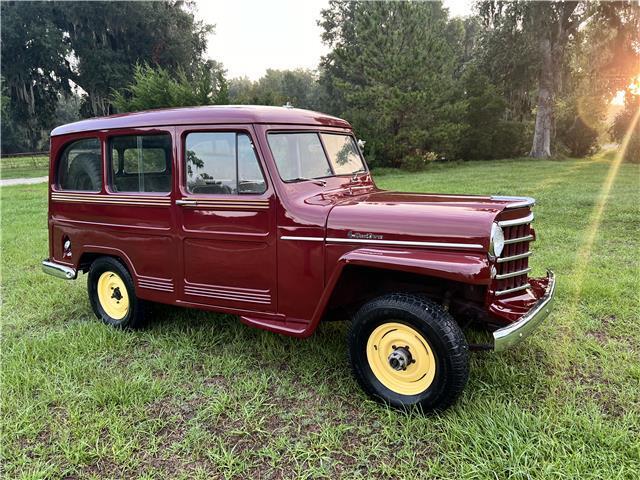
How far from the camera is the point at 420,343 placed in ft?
9.54

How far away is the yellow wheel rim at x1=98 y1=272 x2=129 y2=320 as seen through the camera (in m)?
4.43

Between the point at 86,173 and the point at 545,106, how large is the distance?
27.0m

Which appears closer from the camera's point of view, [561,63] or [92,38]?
[561,63]

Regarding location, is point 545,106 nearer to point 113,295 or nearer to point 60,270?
point 113,295

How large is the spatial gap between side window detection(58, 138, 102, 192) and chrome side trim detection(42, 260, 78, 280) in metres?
0.82

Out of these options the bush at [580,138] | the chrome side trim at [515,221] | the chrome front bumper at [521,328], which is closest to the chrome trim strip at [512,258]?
the chrome side trim at [515,221]

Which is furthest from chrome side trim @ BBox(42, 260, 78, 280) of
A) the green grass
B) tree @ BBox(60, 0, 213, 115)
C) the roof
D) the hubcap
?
tree @ BBox(60, 0, 213, 115)

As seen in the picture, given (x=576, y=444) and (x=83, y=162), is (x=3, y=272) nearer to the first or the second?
(x=83, y=162)

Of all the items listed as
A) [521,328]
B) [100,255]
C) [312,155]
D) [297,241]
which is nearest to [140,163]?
[100,255]

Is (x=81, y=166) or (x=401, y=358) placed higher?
(x=81, y=166)

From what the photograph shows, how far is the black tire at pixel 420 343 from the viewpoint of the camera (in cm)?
277

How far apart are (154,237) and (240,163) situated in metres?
1.10

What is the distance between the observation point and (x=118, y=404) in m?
3.19

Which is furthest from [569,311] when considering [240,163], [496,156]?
[496,156]
